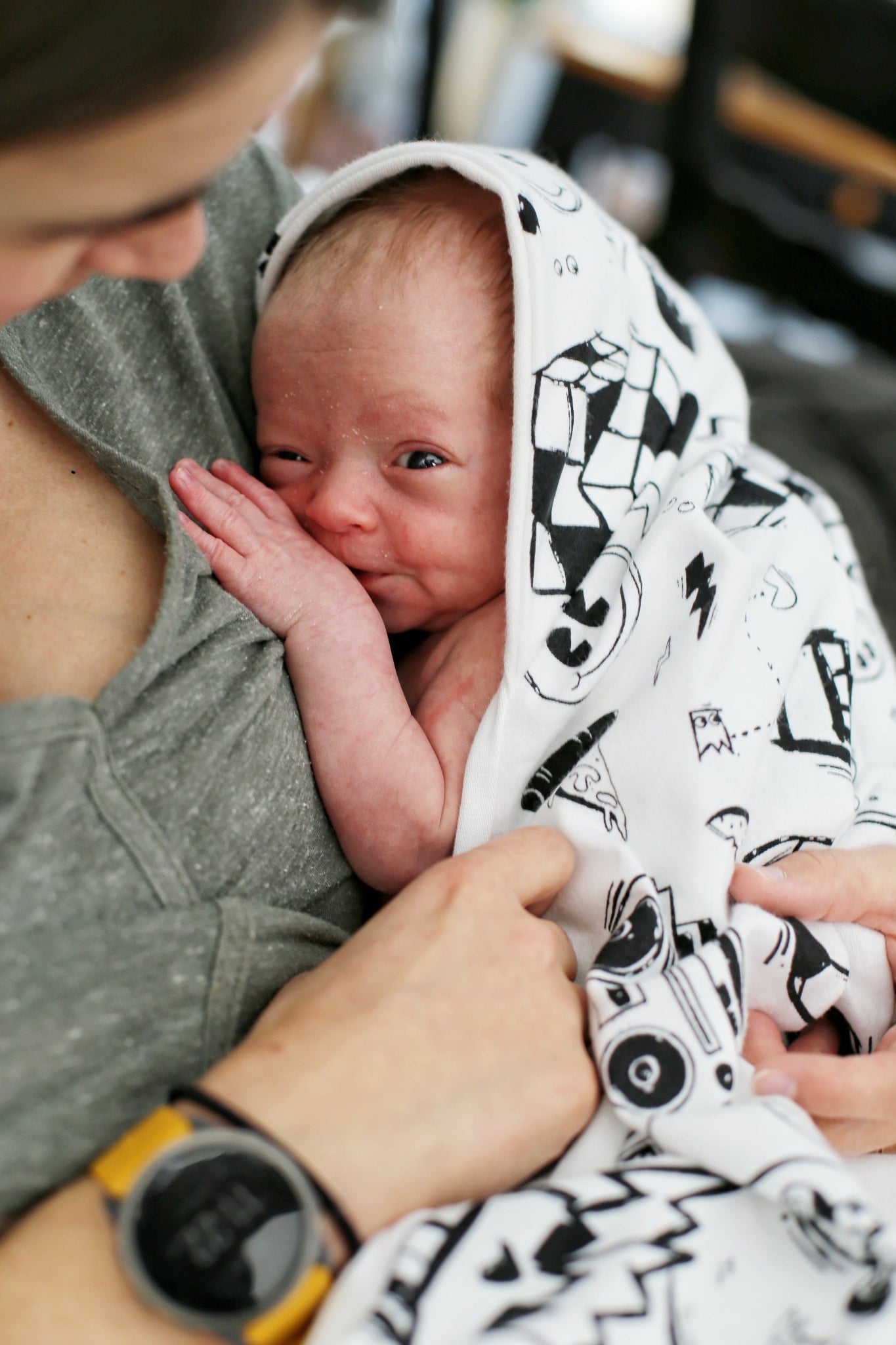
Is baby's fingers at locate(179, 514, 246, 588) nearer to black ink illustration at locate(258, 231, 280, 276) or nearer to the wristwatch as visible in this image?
black ink illustration at locate(258, 231, 280, 276)

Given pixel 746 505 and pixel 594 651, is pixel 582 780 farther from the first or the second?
pixel 746 505

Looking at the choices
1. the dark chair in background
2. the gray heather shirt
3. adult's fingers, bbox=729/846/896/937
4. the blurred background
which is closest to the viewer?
the gray heather shirt

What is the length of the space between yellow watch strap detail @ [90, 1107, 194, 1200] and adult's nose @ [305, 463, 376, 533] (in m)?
0.60

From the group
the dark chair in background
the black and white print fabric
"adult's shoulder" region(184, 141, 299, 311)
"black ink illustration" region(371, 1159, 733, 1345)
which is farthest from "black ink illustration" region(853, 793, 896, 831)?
the dark chair in background

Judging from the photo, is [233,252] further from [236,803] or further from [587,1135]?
[587,1135]

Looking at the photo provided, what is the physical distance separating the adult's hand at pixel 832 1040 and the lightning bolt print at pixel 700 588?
0.74ft

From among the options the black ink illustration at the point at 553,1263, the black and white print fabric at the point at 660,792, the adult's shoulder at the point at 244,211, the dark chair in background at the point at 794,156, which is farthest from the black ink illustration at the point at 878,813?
the dark chair in background at the point at 794,156

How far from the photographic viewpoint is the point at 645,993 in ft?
2.72

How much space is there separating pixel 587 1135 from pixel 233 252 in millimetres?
976

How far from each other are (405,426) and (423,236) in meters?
0.20

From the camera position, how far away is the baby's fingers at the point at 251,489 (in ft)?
3.59

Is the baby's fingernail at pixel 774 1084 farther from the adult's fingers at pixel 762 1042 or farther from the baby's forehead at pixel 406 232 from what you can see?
the baby's forehead at pixel 406 232

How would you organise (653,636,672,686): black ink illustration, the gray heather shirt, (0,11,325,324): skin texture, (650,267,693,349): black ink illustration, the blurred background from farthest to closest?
the blurred background, (650,267,693,349): black ink illustration, (653,636,672,686): black ink illustration, the gray heather shirt, (0,11,325,324): skin texture

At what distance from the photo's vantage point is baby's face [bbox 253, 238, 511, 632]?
1.10 meters
